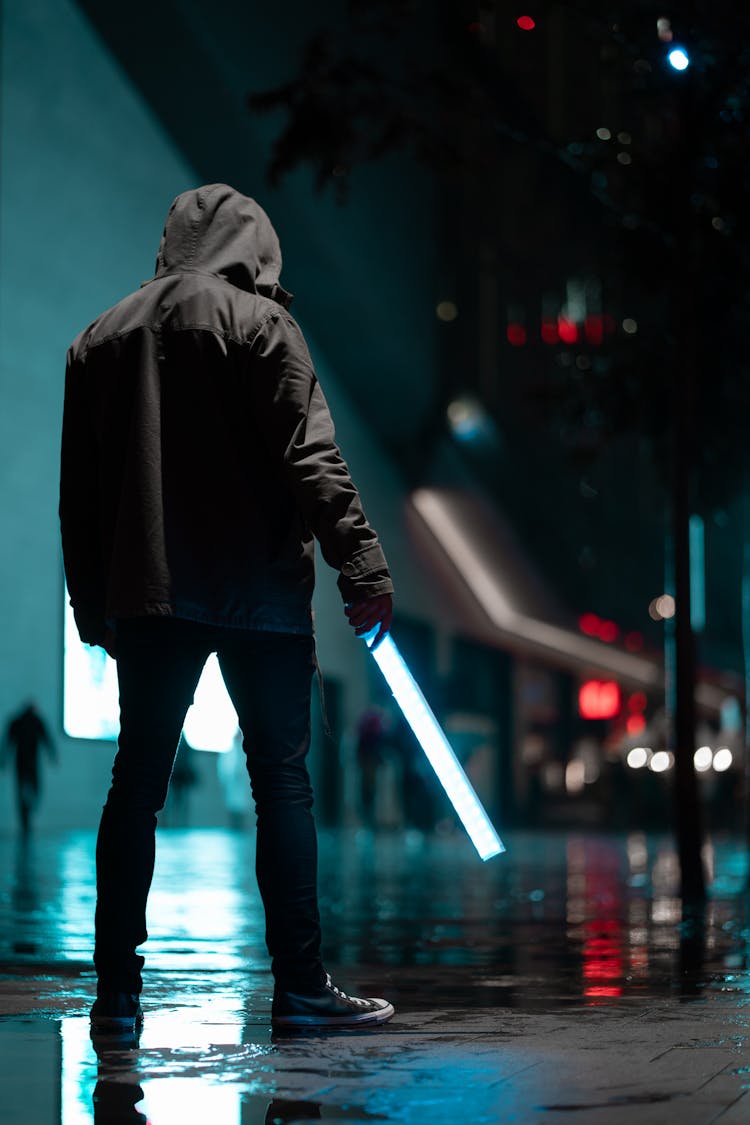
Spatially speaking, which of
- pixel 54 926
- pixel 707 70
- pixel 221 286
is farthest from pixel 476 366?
pixel 221 286

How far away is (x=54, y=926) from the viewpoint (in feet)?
26.3

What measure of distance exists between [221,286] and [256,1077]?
194 centimetres

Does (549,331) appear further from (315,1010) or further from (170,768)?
(315,1010)

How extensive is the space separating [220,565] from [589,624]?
48350 mm

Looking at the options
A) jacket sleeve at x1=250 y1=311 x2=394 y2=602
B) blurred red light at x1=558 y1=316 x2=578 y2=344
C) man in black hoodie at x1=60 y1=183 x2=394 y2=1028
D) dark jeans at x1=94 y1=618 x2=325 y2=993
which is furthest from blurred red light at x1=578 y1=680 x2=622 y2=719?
jacket sleeve at x1=250 y1=311 x2=394 y2=602

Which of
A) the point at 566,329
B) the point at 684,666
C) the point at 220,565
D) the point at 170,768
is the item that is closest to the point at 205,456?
the point at 220,565

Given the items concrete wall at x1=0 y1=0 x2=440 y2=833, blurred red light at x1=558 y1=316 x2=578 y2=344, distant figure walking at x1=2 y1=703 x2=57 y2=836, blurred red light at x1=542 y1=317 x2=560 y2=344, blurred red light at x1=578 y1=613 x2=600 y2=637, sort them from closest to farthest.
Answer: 1. distant figure walking at x1=2 y1=703 x2=57 y2=836
2. concrete wall at x1=0 y1=0 x2=440 y2=833
3. blurred red light at x1=558 y1=316 x2=578 y2=344
4. blurred red light at x1=542 y1=317 x2=560 y2=344
5. blurred red light at x1=578 y1=613 x2=600 y2=637

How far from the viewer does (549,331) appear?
49344mm

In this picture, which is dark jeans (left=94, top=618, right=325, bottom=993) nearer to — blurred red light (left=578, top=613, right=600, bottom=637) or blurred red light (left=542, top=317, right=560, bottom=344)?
blurred red light (left=542, top=317, right=560, bottom=344)

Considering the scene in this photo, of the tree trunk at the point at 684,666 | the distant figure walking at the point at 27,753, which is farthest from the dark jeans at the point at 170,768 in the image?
the distant figure walking at the point at 27,753

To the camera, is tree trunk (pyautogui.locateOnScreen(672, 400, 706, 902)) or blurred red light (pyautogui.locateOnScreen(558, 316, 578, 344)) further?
blurred red light (pyautogui.locateOnScreen(558, 316, 578, 344))

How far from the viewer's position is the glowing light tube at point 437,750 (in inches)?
175

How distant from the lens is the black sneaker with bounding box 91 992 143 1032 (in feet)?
14.3

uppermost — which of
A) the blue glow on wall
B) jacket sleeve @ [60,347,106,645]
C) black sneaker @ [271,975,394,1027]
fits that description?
the blue glow on wall
